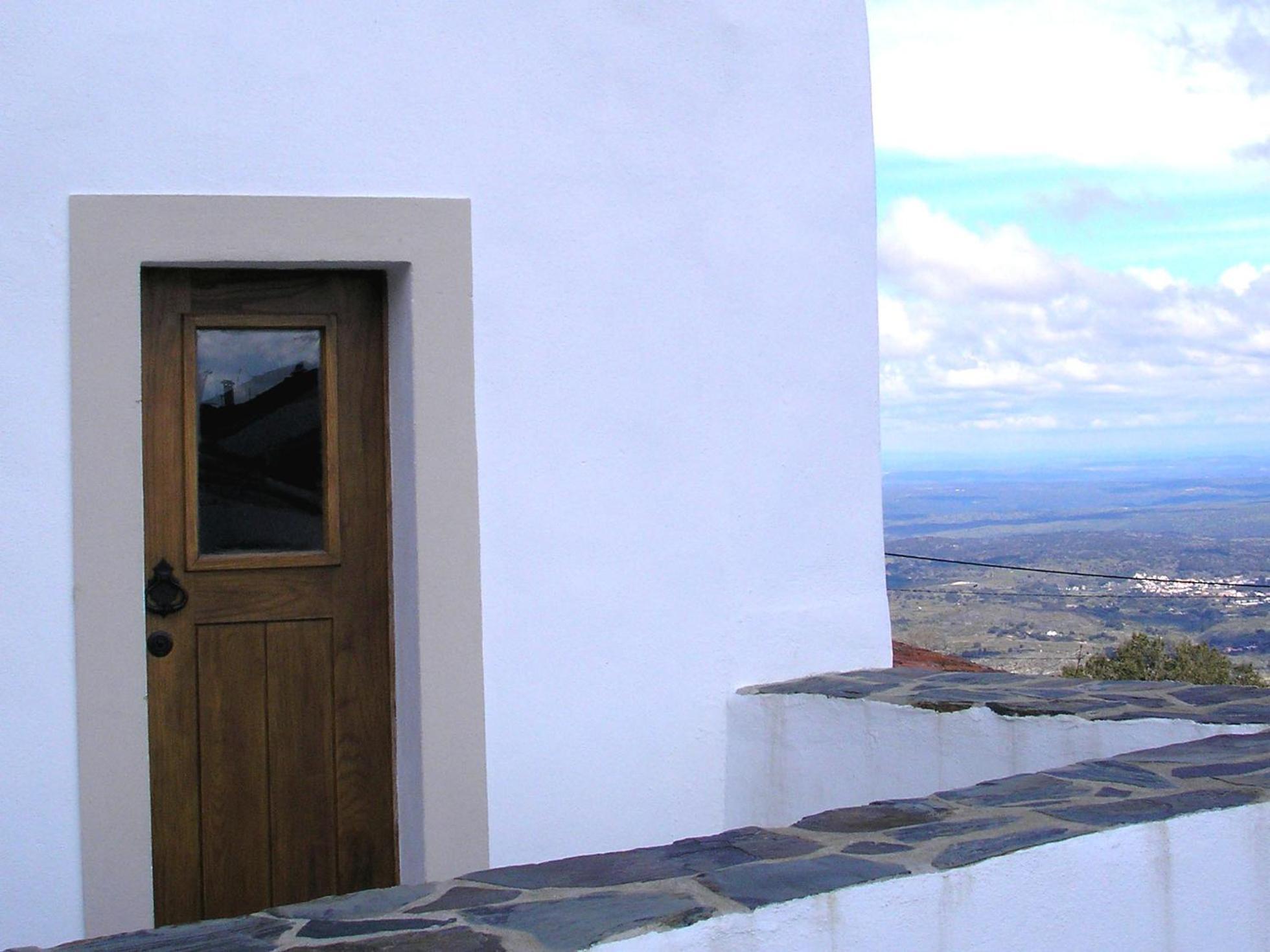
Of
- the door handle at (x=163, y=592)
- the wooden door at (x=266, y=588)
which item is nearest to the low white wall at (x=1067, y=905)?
the wooden door at (x=266, y=588)

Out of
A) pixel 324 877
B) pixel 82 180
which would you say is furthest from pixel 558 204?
pixel 324 877

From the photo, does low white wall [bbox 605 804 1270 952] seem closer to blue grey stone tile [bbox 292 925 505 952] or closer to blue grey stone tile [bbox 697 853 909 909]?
blue grey stone tile [bbox 697 853 909 909]

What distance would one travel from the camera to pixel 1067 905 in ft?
7.87

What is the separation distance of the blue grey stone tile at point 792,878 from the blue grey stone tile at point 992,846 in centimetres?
11

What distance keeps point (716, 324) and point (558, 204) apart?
0.63 meters

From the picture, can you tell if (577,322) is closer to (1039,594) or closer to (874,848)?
(874,848)

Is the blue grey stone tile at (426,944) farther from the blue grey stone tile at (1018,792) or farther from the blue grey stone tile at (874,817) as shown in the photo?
the blue grey stone tile at (1018,792)

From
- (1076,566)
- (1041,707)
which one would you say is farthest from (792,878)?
(1076,566)

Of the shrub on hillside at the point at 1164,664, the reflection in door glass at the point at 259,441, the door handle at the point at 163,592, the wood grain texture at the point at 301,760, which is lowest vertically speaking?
the shrub on hillside at the point at 1164,664

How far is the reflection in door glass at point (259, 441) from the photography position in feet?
12.5

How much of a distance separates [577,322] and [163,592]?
4.66 ft

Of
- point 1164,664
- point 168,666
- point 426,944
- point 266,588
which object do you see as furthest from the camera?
point 1164,664

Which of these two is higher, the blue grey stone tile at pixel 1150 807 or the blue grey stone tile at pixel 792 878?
the blue grey stone tile at pixel 1150 807

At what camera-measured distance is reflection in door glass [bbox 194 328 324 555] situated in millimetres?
3797
